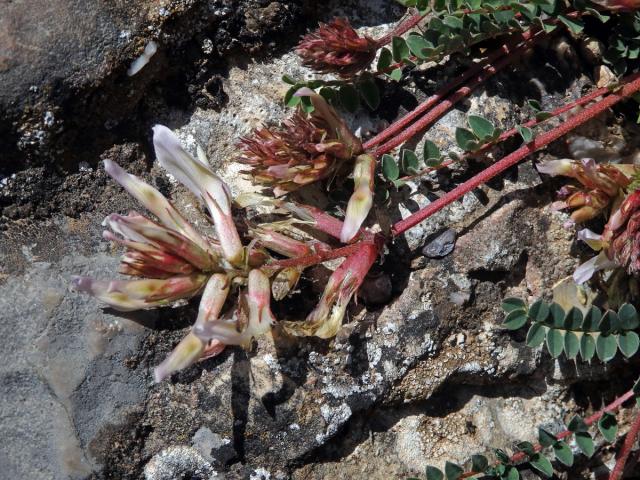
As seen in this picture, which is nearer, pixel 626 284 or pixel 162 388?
pixel 162 388

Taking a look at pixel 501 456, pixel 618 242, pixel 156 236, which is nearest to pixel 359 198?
pixel 156 236

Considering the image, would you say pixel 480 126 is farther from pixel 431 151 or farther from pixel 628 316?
pixel 628 316

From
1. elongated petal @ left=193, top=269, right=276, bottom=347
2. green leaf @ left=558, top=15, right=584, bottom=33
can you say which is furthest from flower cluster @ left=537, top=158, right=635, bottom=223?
elongated petal @ left=193, top=269, right=276, bottom=347

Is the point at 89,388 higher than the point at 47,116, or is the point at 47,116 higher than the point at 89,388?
the point at 47,116

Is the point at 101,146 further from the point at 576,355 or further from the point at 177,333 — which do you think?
the point at 576,355

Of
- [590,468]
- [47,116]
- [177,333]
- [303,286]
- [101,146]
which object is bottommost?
[590,468]

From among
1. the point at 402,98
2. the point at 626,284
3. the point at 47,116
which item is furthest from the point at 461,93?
the point at 47,116

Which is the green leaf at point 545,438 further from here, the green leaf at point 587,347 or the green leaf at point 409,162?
the green leaf at point 409,162

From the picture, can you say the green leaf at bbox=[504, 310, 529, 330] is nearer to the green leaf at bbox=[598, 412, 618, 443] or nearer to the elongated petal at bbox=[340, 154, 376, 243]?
the green leaf at bbox=[598, 412, 618, 443]
